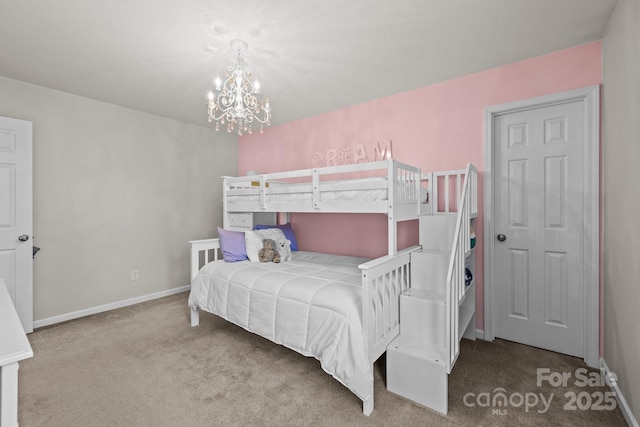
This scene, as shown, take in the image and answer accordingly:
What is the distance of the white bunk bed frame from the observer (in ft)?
5.77

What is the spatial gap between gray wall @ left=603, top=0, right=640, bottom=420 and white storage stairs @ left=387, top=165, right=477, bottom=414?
822 mm

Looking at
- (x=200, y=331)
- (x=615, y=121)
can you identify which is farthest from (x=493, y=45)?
(x=200, y=331)

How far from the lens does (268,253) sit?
293cm

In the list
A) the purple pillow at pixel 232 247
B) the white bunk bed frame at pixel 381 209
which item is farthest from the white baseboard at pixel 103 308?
the purple pillow at pixel 232 247

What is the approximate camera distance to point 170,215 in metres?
3.91

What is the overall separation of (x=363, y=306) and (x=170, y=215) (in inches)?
125

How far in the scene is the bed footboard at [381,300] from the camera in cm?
171

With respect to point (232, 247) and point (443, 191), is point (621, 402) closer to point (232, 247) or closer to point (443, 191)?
point (443, 191)

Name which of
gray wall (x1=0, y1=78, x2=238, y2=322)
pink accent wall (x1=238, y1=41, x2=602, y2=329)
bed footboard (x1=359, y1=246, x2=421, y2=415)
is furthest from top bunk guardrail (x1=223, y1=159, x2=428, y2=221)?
gray wall (x1=0, y1=78, x2=238, y2=322)

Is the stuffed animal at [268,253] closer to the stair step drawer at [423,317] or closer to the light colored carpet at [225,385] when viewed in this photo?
the light colored carpet at [225,385]

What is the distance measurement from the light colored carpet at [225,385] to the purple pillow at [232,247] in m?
0.70

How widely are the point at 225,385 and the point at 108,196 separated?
2.64 m

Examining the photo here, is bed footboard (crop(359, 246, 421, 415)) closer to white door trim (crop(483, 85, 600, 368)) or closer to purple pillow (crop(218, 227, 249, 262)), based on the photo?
white door trim (crop(483, 85, 600, 368))

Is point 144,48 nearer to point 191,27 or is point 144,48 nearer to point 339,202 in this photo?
point 191,27
